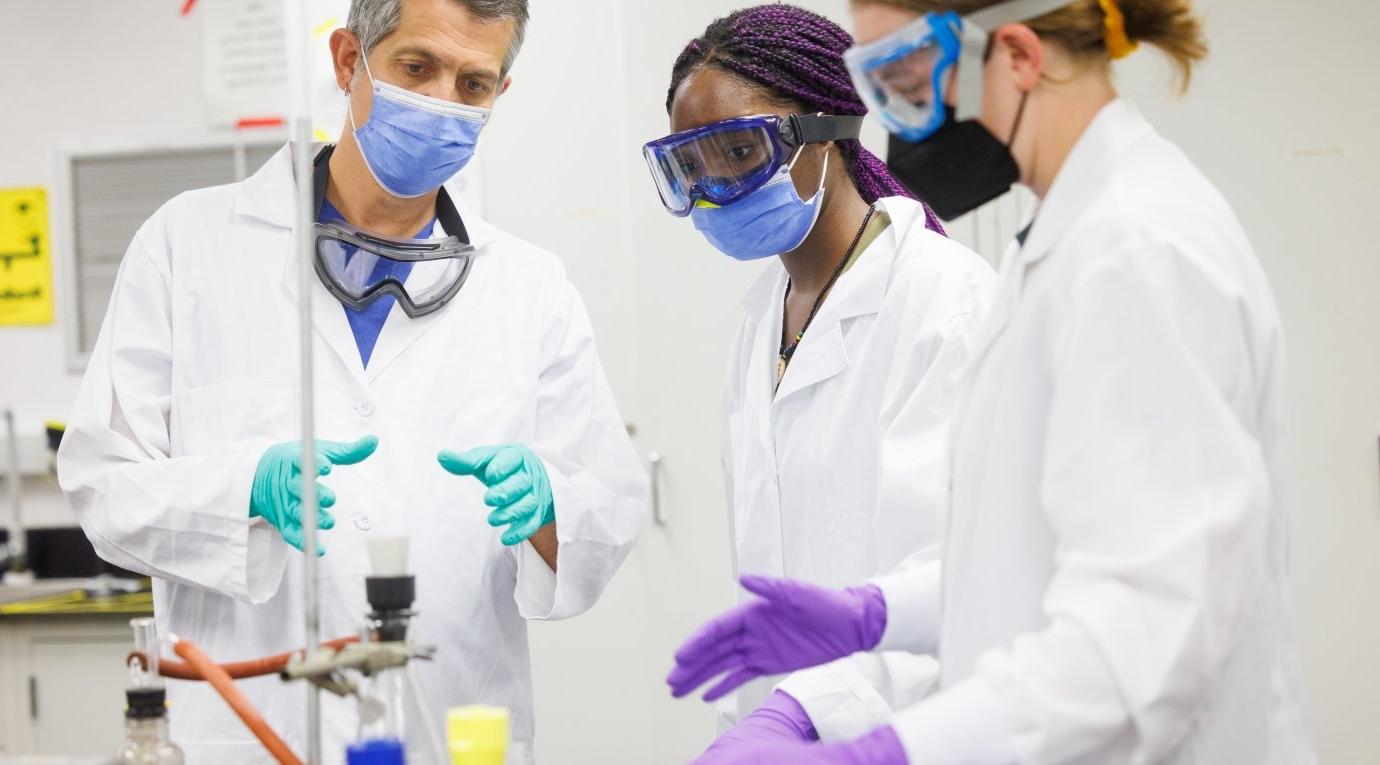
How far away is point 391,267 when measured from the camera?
1479 millimetres

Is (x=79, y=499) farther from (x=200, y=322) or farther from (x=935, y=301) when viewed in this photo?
(x=935, y=301)

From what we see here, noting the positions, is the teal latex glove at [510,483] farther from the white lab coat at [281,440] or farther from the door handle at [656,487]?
the door handle at [656,487]

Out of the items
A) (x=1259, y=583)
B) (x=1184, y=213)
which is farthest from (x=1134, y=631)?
(x=1184, y=213)

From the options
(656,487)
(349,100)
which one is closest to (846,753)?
(349,100)

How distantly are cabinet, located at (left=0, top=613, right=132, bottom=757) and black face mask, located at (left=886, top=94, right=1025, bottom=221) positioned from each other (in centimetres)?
79

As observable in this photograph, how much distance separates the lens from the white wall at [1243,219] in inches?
84.4

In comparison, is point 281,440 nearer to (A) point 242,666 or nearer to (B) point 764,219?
(A) point 242,666

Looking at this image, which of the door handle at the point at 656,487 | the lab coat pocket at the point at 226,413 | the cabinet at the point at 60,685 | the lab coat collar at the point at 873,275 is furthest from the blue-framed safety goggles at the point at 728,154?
the door handle at the point at 656,487

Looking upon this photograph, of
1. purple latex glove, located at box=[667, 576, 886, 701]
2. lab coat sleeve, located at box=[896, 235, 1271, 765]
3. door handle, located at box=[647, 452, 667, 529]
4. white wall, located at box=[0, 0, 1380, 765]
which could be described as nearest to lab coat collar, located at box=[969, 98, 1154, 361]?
lab coat sleeve, located at box=[896, 235, 1271, 765]

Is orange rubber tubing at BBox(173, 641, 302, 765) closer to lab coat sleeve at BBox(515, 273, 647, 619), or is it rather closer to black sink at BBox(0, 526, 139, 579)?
black sink at BBox(0, 526, 139, 579)

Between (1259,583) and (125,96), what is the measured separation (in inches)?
38.8

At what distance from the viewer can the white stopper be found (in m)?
0.89

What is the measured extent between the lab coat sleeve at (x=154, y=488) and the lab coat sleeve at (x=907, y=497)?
1.99ft

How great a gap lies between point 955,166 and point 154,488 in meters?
0.88
